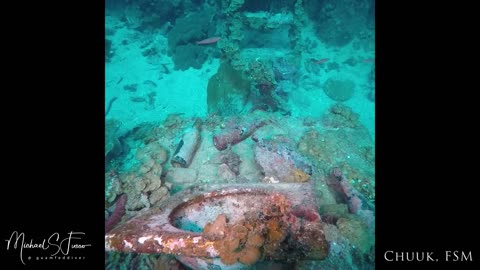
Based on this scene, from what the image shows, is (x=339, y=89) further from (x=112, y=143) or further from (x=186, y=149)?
(x=112, y=143)

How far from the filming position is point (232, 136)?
19.5ft

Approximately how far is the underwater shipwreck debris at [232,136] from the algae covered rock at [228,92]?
5.40 ft

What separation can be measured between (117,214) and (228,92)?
189 inches

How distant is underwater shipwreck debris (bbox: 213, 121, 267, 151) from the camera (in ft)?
19.3

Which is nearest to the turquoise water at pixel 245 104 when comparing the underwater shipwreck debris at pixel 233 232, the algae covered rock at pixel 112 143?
the algae covered rock at pixel 112 143

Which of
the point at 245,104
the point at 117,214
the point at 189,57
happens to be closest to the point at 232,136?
the point at 245,104

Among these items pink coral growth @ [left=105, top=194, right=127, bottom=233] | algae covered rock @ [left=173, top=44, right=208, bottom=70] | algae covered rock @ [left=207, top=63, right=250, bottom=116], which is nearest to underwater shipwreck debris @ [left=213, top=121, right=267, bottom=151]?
algae covered rock @ [left=207, top=63, right=250, bottom=116]

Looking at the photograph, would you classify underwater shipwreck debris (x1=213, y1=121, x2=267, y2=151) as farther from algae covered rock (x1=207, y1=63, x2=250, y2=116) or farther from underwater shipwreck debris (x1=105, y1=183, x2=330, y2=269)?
underwater shipwreck debris (x1=105, y1=183, x2=330, y2=269)

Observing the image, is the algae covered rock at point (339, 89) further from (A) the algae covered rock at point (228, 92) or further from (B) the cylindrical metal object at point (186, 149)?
(B) the cylindrical metal object at point (186, 149)

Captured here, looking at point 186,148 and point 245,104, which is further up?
point 245,104

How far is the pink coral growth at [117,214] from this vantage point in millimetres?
4099
